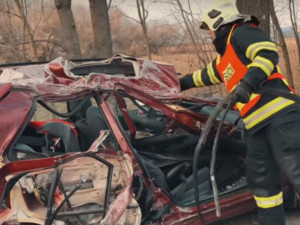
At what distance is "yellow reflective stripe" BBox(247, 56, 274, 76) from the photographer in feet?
8.85

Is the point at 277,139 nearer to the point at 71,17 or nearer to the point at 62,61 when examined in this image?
the point at 62,61

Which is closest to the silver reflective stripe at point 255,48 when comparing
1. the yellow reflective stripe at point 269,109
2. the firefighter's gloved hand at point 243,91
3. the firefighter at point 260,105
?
the firefighter at point 260,105

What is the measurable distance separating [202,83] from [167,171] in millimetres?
935

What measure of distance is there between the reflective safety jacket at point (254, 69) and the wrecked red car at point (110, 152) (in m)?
0.47

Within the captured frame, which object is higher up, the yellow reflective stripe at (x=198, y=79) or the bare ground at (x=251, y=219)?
the yellow reflective stripe at (x=198, y=79)

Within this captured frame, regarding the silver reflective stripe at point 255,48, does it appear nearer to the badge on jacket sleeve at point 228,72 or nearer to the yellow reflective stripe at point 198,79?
the badge on jacket sleeve at point 228,72

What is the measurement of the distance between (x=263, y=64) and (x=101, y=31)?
20.3ft

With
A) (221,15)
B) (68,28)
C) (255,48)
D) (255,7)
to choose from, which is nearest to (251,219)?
(255,48)

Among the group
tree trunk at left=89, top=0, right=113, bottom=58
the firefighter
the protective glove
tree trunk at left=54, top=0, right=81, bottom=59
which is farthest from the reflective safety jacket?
tree trunk at left=54, top=0, right=81, bottom=59

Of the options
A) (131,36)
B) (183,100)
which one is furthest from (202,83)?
(131,36)

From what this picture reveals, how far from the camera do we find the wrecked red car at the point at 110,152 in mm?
2409

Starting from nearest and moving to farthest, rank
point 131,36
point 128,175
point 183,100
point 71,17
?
point 128,175 → point 183,100 → point 71,17 → point 131,36

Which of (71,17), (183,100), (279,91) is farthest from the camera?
(71,17)

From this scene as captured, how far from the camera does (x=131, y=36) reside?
23344 mm
